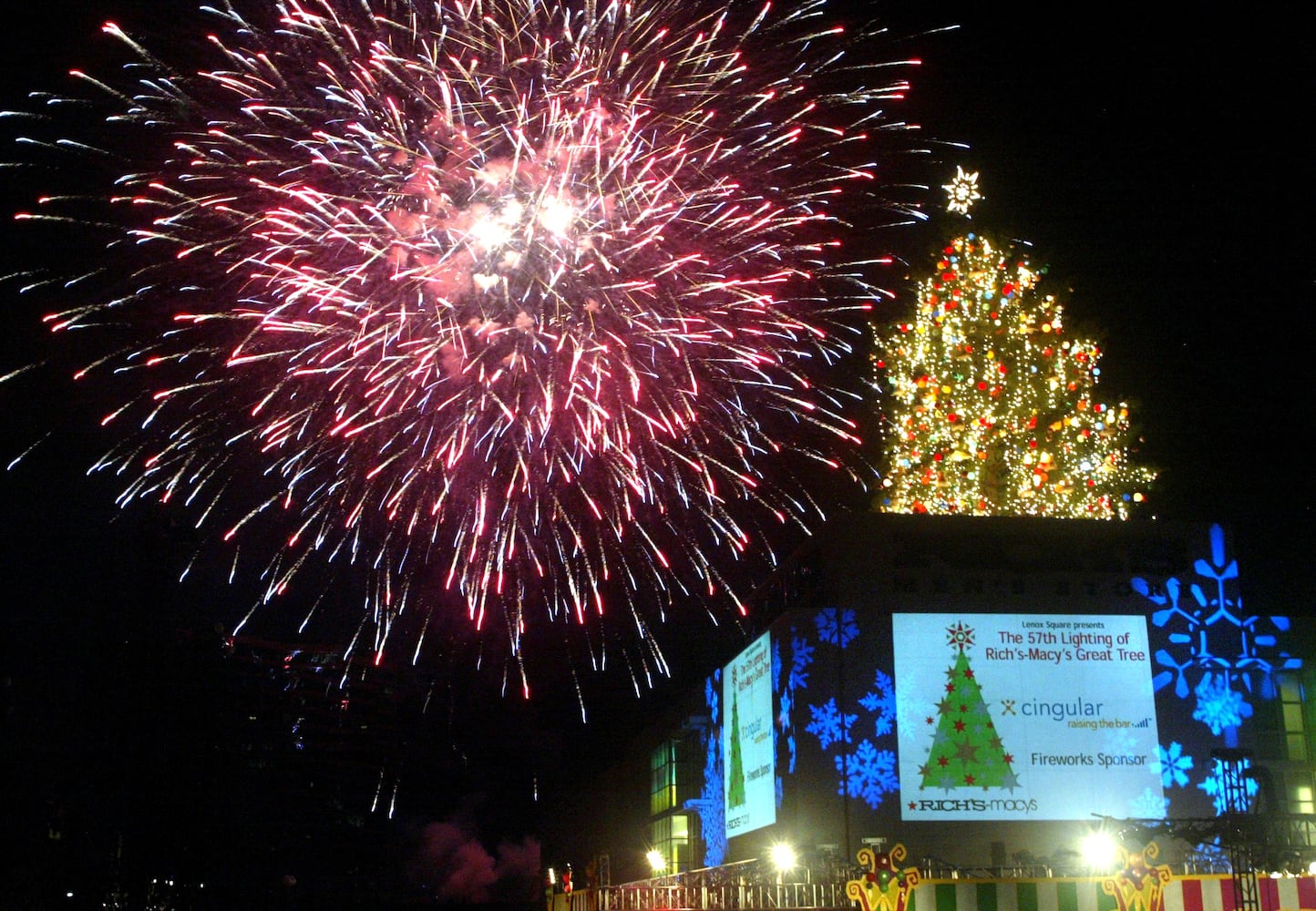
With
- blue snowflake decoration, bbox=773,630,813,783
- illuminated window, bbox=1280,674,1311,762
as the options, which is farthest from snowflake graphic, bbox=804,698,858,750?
illuminated window, bbox=1280,674,1311,762

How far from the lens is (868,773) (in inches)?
996

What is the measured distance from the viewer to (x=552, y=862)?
5850 cm

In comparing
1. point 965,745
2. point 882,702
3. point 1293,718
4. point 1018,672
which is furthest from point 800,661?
point 1293,718

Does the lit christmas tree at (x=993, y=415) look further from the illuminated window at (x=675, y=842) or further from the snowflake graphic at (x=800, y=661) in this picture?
the illuminated window at (x=675, y=842)

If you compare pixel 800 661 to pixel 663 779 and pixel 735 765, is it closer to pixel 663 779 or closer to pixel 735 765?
pixel 735 765

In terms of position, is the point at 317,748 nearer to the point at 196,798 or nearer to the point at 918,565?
the point at 196,798

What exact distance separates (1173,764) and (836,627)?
23.4 ft

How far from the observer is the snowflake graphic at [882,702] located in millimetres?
25594

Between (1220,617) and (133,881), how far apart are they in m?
27.2

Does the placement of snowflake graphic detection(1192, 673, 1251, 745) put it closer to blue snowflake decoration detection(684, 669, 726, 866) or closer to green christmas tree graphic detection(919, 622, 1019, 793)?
green christmas tree graphic detection(919, 622, 1019, 793)

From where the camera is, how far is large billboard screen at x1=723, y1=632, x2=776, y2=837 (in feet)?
92.8

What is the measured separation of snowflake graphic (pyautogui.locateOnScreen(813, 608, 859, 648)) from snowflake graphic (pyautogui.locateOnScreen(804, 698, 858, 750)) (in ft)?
3.96

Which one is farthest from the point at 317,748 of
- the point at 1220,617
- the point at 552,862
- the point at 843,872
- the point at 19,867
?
the point at 843,872

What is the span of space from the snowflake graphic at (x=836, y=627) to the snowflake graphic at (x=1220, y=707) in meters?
7.08
